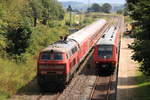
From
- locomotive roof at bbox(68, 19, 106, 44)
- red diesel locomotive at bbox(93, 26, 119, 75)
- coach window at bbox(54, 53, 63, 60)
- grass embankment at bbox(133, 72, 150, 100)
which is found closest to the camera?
grass embankment at bbox(133, 72, 150, 100)

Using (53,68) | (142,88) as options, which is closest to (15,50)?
(53,68)

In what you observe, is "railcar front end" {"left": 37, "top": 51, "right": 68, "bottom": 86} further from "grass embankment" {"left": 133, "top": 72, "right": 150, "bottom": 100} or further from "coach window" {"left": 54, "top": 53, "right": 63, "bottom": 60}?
"grass embankment" {"left": 133, "top": 72, "right": 150, "bottom": 100}

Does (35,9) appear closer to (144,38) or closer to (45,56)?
(45,56)

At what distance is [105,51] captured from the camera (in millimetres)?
32094

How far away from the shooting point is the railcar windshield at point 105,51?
3191 cm

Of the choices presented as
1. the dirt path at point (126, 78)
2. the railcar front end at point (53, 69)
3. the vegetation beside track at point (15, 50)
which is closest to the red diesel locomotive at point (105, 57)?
the dirt path at point (126, 78)

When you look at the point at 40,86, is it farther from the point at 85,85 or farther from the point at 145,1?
the point at 145,1

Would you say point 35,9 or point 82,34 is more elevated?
point 35,9

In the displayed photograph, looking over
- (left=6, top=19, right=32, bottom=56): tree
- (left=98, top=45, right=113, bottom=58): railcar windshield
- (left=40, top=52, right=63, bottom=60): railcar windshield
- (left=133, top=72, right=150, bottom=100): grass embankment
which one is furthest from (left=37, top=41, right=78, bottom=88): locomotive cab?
(left=6, top=19, right=32, bottom=56): tree

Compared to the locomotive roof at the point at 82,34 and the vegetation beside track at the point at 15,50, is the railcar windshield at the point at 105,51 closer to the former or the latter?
the locomotive roof at the point at 82,34

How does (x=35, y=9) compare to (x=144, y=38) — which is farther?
(x=35, y=9)

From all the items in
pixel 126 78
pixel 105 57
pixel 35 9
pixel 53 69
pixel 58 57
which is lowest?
pixel 126 78

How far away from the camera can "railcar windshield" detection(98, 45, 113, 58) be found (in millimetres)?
31906

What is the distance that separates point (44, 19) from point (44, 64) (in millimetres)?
47136
